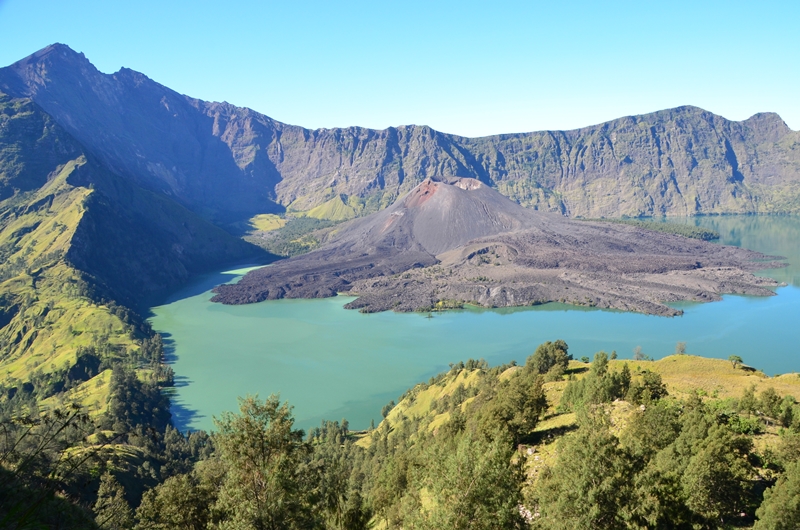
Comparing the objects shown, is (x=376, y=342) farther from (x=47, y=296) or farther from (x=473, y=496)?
(x=473, y=496)

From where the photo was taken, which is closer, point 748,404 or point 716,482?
point 716,482

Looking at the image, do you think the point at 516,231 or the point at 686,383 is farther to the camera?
the point at 516,231

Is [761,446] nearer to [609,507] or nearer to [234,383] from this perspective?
[609,507]

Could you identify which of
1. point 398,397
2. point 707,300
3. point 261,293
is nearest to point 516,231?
point 707,300

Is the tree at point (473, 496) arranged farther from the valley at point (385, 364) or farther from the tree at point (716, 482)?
the tree at point (716, 482)

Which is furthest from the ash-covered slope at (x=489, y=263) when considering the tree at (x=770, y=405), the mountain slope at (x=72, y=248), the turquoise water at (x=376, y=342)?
the tree at (x=770, y=405)

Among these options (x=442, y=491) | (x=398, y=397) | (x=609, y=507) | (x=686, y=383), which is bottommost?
(x=398, y=397)

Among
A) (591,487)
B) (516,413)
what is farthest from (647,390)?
(591,487)
